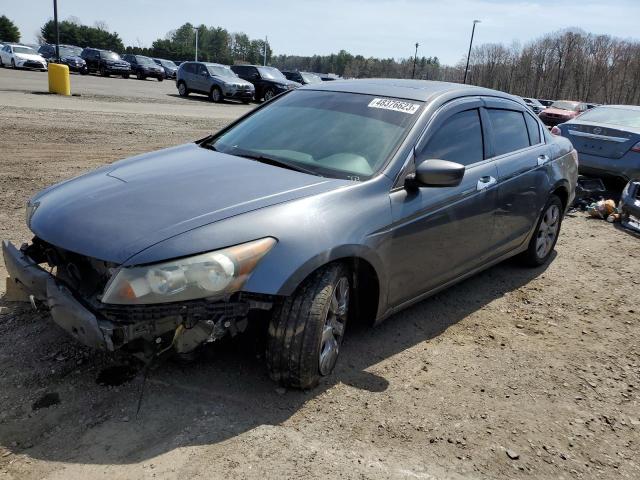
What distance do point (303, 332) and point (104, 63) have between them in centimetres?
3789

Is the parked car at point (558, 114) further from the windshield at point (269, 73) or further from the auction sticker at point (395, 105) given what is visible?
the auction sticker at point (395, 105)

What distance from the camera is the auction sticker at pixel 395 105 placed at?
12.0 feet

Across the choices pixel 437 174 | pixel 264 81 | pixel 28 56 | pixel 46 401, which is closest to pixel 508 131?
pixel 437 174

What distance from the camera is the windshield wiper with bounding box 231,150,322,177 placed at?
3329 mm

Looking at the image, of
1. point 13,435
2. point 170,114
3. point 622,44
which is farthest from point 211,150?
point 622,44

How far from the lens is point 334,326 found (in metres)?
3.03

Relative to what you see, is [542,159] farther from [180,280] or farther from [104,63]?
[104,63]

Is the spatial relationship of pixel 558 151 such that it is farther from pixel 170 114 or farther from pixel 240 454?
pixel 170 114

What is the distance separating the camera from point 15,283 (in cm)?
308

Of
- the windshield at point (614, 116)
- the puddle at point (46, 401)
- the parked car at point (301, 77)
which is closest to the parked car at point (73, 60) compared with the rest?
the parked car at point (301, 77)

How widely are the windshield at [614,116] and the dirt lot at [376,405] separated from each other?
194 inches

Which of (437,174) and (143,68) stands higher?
(143,68)

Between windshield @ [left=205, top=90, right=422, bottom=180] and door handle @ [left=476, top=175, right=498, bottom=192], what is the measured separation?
73 cm

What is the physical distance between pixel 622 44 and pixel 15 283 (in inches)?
3128
